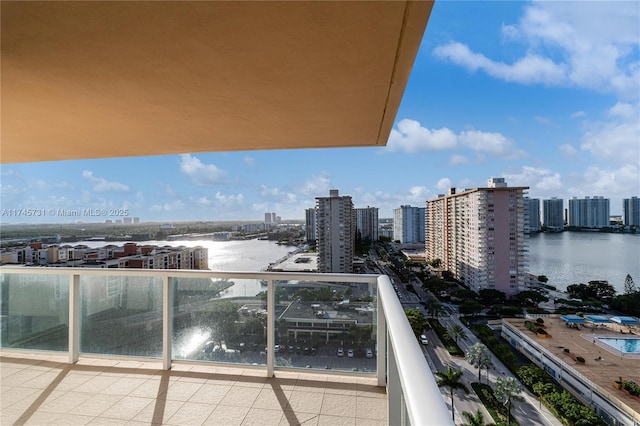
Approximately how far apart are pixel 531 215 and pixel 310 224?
15.4 meters

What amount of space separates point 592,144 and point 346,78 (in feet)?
137

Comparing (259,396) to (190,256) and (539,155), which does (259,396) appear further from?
(539,155)

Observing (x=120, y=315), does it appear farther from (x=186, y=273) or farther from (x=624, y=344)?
(x=624, y=344)

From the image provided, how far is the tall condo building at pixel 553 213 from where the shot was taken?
21306 millimetres

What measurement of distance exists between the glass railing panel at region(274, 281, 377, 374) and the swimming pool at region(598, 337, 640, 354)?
17.4m

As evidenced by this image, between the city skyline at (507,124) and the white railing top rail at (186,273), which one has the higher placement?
the city skyline at (507,124)

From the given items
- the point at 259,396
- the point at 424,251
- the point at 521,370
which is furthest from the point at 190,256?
the point at 424,251

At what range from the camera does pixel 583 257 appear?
20453 mm

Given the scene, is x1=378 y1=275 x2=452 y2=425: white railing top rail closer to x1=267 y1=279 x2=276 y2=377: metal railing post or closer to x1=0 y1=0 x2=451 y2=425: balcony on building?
x1=0 y1=0 x2=451 y2=425: balcony on building

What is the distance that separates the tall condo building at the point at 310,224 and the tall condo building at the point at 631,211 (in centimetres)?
1958

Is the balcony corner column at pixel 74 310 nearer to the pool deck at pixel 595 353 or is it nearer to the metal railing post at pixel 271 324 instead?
the metal railing post at pixel 271 324

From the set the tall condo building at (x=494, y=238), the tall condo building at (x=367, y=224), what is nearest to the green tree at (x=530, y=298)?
the tall condo building at (x=494, y=238)

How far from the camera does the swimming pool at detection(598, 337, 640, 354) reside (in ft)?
46.0

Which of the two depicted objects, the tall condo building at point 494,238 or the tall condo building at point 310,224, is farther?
the tall condo building at point 494,238
